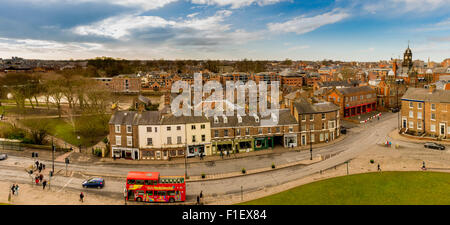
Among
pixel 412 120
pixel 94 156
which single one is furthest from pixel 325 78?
pixel 94 156

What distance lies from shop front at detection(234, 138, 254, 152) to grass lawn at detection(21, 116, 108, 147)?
27.7 metres

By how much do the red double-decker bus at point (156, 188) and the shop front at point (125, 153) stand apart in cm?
1474

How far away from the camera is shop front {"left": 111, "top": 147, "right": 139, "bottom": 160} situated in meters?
46.4

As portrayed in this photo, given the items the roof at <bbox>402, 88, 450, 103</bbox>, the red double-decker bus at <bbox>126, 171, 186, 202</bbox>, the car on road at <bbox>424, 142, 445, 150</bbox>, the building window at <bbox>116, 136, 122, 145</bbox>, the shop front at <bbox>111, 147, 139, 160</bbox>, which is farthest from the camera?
the roof at <bbox>402, 88, 450, 103</bbox>

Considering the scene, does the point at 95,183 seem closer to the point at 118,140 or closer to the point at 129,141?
the point at 129,141

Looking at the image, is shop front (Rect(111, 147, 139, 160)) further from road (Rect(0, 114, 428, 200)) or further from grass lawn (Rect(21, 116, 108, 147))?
grass lawn (Rect(21, 116, 108, 147))

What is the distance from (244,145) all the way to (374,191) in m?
21.8

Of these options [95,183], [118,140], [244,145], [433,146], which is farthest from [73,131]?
[433,146]

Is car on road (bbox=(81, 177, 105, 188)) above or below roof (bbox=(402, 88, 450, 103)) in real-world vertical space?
below

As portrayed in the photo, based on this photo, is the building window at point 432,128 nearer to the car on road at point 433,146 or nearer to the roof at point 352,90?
the car on road at point 433,146

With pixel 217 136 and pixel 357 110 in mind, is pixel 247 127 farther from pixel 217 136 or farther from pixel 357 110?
pixel 357 110

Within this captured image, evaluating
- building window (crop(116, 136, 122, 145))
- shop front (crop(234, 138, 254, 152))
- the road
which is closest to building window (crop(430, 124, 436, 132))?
the road

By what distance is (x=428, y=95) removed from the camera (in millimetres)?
55438

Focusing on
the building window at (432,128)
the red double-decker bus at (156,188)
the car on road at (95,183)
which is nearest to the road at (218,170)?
the car on road at (95,183)
